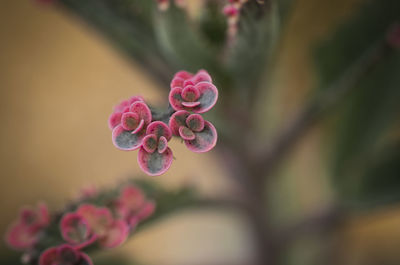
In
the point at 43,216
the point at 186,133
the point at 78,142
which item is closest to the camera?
the point at 186,133

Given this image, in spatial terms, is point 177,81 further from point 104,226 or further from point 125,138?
point 104,226

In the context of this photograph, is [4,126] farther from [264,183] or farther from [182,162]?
[264,183]

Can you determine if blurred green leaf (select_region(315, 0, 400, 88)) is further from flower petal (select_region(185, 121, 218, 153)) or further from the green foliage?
flower petal (select_region(185, 121, 218, 153))

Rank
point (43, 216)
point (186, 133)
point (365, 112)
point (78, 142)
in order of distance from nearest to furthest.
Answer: point (186, 133) < point (43, 216) < point (365, 112) < point (78, 142)

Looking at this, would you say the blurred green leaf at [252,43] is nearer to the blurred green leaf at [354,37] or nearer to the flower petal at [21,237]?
the blurred green leaf at [354,37]

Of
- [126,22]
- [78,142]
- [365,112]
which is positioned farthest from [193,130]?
[78,142]

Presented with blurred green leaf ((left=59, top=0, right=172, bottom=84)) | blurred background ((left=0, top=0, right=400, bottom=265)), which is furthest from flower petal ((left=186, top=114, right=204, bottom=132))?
blurred background ((left=0, top=0, right=400, bottom=265))

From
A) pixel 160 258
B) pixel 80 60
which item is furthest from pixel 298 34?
pixel 160 258

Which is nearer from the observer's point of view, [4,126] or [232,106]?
[232,106]
